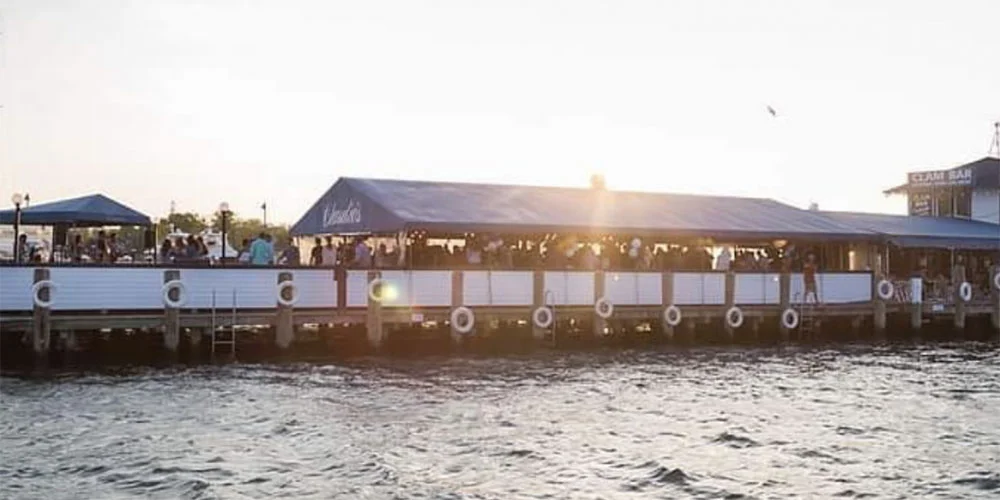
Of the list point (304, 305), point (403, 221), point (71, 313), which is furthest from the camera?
point (403, 221)

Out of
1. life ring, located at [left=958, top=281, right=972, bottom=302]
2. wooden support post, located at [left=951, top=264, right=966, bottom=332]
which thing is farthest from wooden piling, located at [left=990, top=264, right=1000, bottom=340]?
wooden support post, located at [left=951, top=264, right=966, bottom=332]

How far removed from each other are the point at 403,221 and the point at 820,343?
42.4 ft

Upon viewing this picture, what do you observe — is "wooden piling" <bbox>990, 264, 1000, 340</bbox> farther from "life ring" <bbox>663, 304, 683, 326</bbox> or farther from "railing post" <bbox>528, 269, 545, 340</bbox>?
"railing post" <bbox>528, 269, 545, 340</bbox>

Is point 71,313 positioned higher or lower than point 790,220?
lower

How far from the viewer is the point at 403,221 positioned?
28016 mm

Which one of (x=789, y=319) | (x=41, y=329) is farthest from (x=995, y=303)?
(x=41, y=329)

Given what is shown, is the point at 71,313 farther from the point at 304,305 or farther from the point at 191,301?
the point at 304,305

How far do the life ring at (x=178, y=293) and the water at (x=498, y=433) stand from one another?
66.8 inches

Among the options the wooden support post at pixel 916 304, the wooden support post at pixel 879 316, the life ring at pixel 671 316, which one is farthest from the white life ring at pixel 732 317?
the wooden support post at pixel 916 304

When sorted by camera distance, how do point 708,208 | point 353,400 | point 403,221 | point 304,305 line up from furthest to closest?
1. point 708,208
2. point 403,221
3. point 304,305
4. point 353,400

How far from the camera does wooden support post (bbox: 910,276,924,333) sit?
35156mm

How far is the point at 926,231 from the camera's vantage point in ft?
132

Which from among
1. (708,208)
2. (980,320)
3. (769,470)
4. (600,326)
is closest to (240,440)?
(769,470)

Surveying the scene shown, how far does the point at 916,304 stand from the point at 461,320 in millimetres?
16008
